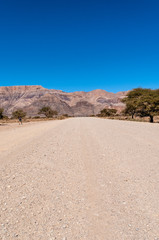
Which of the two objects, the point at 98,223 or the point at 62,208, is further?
the point at 62,208

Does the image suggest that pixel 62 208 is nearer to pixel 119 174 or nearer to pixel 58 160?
pixel 119 174

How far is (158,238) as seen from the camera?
2496mm

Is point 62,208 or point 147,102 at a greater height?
point 147,102

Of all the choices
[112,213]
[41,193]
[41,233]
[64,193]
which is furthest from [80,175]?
[41,233]

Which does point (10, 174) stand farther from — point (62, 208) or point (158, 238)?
point (158, 238)

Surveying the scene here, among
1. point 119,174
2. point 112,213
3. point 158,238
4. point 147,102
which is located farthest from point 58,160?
point 147,102

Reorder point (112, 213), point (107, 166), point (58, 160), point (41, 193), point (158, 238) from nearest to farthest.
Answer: point (158, 238) < point (112, 213) < point (41, 193) < point (107, 166) < point (58, 160)

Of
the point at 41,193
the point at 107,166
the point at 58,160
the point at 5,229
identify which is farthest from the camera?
the point at 58,160

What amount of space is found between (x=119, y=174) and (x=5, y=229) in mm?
3608

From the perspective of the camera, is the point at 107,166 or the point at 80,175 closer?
the point at 80,175

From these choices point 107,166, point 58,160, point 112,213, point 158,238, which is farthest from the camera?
point 58,160

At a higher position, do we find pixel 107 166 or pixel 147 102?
pixel 147 102

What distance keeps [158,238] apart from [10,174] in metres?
4.56

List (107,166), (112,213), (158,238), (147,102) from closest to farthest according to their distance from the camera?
(158,238)
(112,213)
(107,166)
(147,102)
